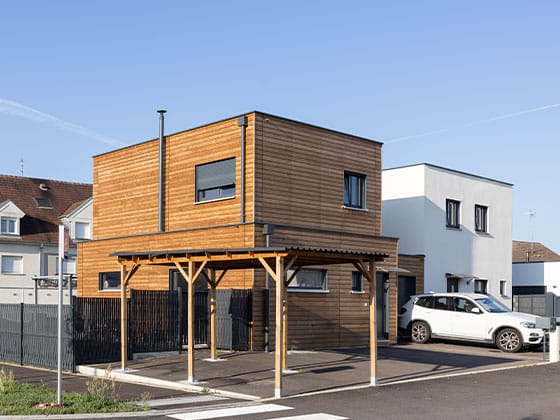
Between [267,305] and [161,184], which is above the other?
[161,184]

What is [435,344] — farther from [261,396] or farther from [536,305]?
[261,396]

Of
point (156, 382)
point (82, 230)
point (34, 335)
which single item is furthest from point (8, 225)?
point (156, 382)

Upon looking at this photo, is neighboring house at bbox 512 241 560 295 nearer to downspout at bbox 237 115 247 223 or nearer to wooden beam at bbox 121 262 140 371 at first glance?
downspout at bbox 237 115 247 223

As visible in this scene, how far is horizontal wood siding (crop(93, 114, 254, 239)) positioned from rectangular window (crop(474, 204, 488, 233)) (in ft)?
42.0

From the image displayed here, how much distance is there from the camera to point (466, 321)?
23969mm

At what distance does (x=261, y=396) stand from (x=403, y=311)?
1293 centimetres

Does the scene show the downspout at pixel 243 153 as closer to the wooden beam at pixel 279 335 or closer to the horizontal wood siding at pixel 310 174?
the horizontal wood siding at pixel 310 174

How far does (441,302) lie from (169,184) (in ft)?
30.6

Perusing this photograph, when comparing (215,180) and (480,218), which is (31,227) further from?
(215,180)

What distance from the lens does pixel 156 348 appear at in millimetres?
19562

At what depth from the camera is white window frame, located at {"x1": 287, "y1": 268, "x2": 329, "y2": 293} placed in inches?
873

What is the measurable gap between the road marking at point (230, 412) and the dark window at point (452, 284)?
18.0 m

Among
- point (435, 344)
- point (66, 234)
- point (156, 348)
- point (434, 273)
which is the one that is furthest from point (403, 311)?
point (66, 234)

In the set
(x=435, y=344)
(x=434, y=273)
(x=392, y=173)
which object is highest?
(x=392, y=173)
